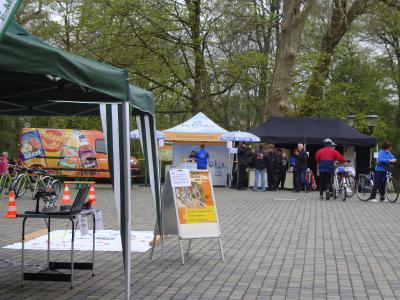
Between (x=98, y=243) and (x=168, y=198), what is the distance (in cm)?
198

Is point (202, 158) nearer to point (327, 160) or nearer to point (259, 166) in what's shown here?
point (259, 166)

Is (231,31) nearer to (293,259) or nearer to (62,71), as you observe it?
(293,259)

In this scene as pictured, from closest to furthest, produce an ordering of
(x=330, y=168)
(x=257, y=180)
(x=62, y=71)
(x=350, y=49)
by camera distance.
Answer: (x=62, y=71)
(x=330, y=168)
(x=257, y=180)
(x=350, y=49)

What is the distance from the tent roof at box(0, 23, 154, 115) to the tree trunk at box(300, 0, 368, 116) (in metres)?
25.5

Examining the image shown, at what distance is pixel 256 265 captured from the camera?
8.90 meters

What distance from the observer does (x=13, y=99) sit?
8641 millimetres

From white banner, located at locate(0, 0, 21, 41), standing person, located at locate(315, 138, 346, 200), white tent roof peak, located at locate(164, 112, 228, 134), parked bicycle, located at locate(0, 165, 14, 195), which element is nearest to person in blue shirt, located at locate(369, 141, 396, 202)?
standing person, located at locate(315, 138, 346, 200)

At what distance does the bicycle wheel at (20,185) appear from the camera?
20427mm

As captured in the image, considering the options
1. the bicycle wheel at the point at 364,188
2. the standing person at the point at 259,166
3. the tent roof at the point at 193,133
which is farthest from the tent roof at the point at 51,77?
the tent roof at the point at 193,133

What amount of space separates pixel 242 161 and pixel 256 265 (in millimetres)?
18610

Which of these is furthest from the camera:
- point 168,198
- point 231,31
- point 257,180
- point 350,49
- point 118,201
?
point 350,49

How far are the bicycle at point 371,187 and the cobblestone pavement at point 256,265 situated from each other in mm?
5856

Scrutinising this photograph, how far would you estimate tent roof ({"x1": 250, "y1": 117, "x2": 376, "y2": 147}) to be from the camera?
27.9 m

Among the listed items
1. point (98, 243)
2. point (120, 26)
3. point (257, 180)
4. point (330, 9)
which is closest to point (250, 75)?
point (330, 9)
